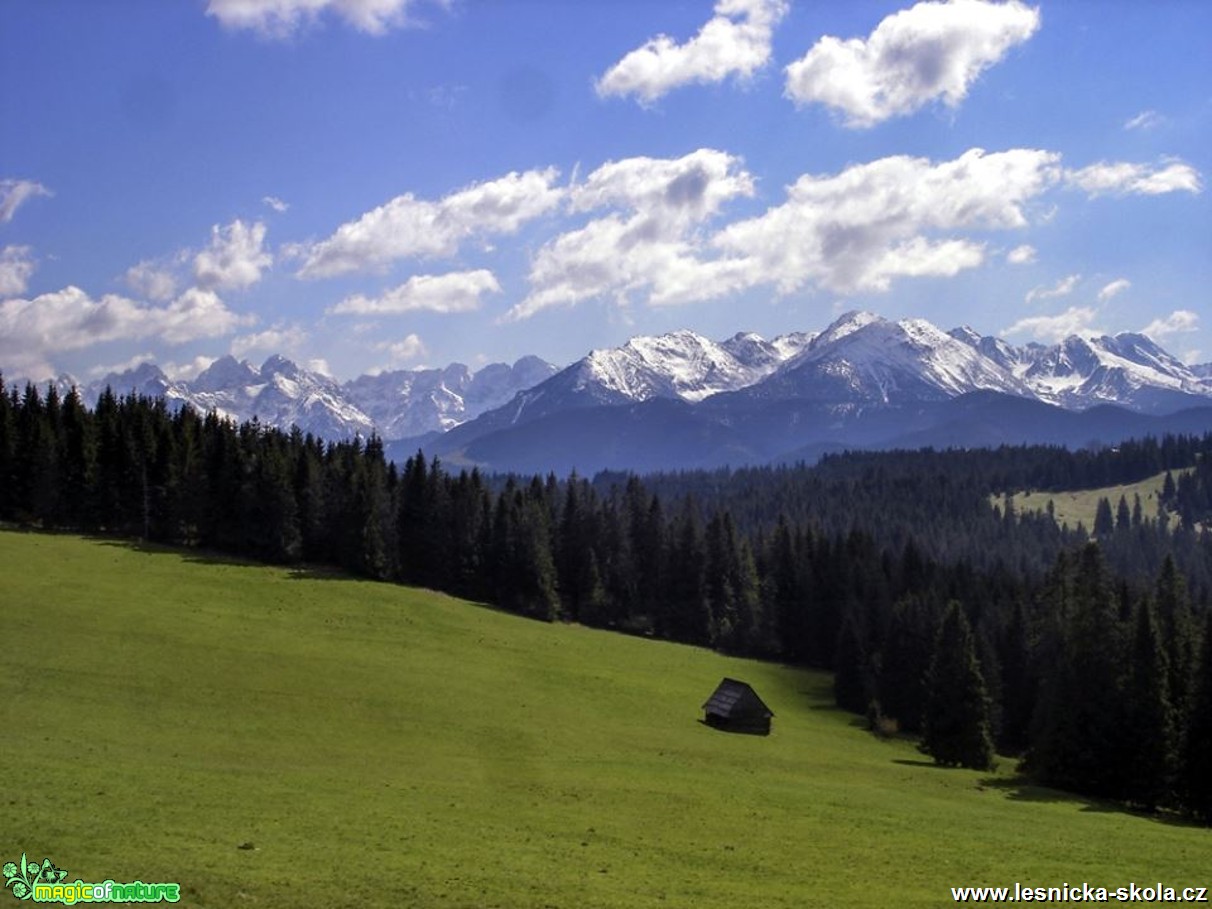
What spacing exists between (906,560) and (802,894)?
10833 centimetres

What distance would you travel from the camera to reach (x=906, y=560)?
13238cm

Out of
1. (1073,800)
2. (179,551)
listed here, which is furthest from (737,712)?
(179,551)

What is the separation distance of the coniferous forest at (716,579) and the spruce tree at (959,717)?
17cm

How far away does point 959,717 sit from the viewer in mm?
75375

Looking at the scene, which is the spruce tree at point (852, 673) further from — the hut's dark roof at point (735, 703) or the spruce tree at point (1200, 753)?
the spruce tree at point (1200, 753)

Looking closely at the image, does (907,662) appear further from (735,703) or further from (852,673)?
(735,703)

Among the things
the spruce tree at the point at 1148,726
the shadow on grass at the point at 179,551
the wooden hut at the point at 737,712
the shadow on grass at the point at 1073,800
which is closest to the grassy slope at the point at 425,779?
the shadow on grass at the point at 1073,800

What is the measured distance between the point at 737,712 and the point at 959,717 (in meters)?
16.8

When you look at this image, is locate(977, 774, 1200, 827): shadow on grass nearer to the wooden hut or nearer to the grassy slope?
the grassy slope

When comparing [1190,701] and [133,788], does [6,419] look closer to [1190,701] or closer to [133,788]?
[133,788]

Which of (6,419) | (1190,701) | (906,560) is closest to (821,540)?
(906,560)

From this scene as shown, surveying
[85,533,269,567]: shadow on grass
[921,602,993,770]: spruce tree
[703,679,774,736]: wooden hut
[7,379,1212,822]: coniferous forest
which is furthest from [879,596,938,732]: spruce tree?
[85,533,269,567]: shadow on grass

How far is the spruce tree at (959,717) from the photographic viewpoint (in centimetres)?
7500

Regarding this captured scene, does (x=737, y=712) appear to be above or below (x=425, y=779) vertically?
A: below
